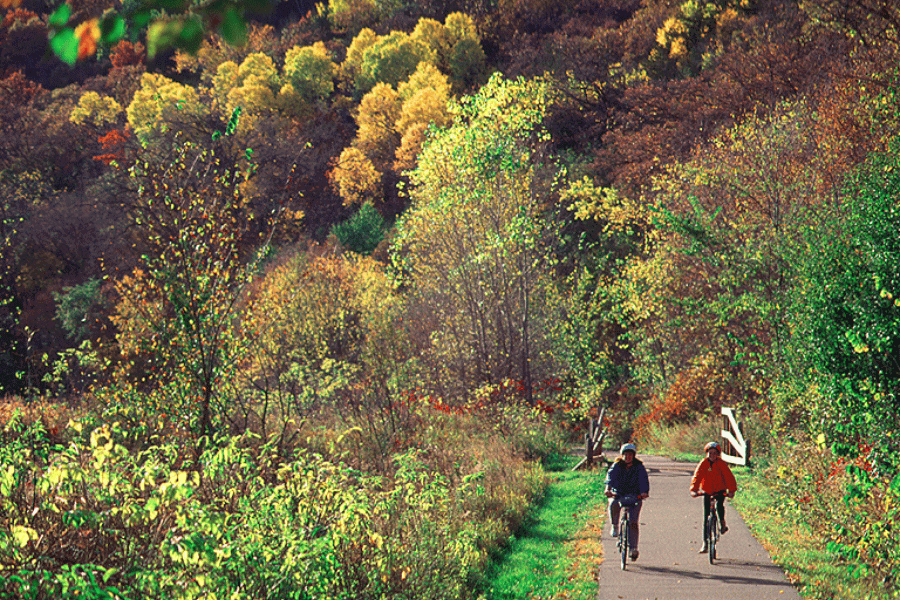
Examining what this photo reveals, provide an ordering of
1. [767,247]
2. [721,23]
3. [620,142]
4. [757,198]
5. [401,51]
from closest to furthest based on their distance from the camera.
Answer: [767,247] < [757,198] < [620,142] < [721,23] < [401,51]

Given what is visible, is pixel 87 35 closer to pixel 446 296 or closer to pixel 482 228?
pixel 482 228

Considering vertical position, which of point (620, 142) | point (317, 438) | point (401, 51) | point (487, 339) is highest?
point (401, 51)

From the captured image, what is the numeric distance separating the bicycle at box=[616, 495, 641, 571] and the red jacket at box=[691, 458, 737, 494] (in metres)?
1.01

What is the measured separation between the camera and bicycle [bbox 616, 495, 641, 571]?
10.3 meters

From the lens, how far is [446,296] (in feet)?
93.5

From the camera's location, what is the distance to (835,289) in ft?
40.4

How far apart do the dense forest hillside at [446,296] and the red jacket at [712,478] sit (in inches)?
50.2

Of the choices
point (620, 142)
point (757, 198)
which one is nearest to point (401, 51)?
point (620, 142)

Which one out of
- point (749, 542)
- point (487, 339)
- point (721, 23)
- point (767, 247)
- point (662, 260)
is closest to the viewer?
point (749, 542)

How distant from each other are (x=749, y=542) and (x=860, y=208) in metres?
5.40

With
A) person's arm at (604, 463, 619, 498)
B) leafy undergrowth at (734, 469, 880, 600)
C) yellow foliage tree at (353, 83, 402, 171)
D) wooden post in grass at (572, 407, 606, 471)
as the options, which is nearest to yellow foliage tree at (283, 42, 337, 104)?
yellow foliage tree at (353, 83, 402, 171)

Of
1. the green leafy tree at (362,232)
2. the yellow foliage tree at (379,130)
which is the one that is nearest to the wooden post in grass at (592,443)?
the green leafy tree at (362,232)

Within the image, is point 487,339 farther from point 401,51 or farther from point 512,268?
point 401,51

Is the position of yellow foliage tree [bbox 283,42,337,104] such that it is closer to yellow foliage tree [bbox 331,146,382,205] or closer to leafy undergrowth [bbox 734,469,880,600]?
yellow foliage tree [bbox 331,146,382,205]
